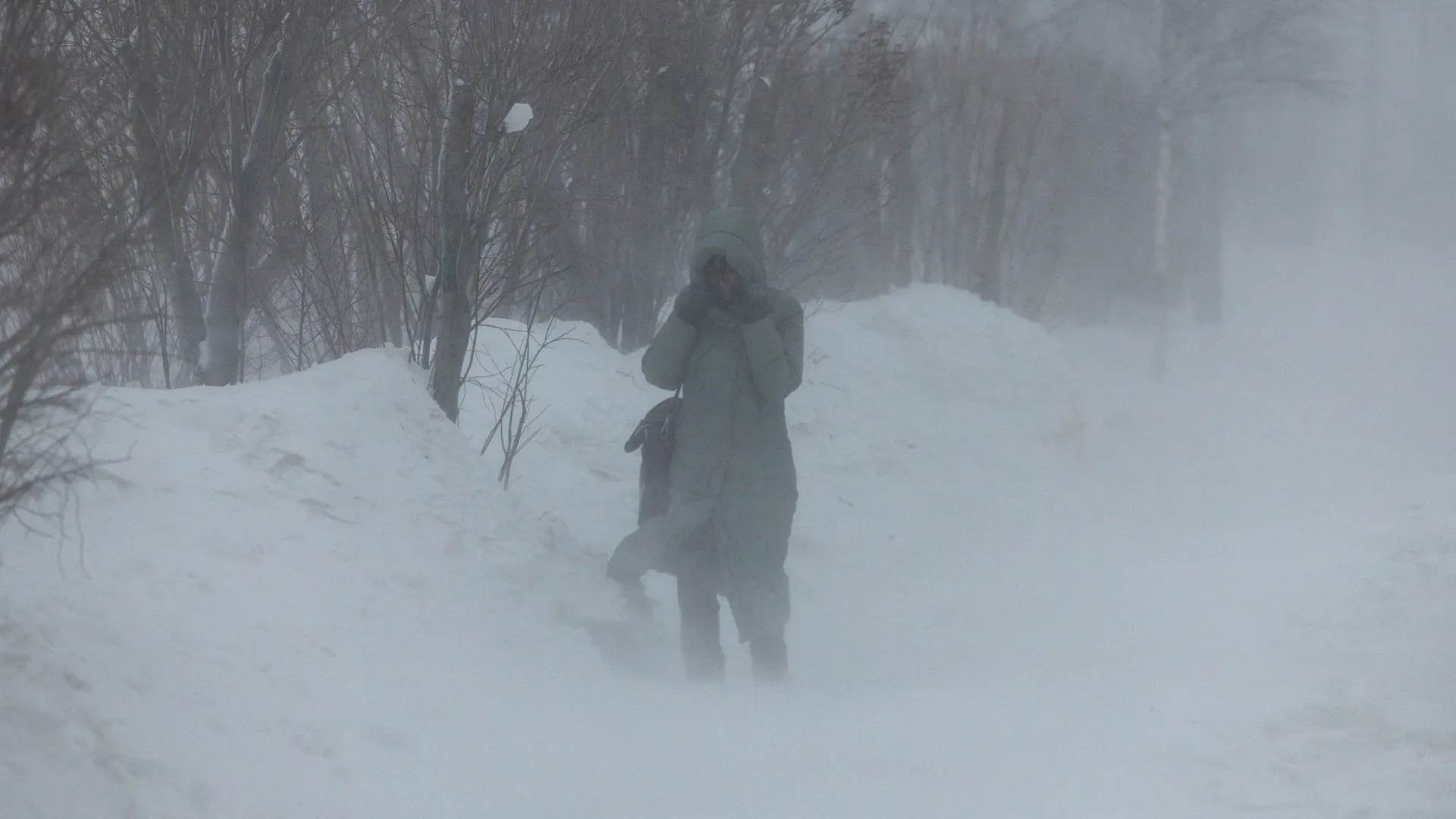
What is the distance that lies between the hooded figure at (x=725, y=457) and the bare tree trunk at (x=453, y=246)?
3.86ft

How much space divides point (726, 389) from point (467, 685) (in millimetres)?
1485

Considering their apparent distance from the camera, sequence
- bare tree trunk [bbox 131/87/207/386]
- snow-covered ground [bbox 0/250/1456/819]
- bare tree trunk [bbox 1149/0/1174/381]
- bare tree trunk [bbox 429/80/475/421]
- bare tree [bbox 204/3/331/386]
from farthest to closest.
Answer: bare tree trunk [bbox 1149/0/1174/381] → bare tree [bbox 204/3/331/386] → bare tree trunk [bbox 429/80/475/421] → bare tree trunk [bbox 131/87/207/386] → snow-covered ground [bbox 0/250/1456/819]

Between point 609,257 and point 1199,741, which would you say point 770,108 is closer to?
point 609,257

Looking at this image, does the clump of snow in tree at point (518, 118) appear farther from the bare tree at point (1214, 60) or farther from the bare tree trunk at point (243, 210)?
the bare tree at point (1214, 60)

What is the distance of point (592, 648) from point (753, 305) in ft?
4.44

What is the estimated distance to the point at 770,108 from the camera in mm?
10023

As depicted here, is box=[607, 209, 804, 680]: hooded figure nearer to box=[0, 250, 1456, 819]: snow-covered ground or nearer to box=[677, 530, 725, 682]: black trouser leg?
box=[677, 530, 725, 682]: black trouser leg

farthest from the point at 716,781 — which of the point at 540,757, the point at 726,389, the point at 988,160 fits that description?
the point at 988,160

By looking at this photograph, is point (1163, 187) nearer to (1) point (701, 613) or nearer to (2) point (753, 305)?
(2) point (753, 305)

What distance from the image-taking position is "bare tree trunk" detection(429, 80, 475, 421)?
5410mm

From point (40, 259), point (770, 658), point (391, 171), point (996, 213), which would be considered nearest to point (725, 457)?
point (770, 658)

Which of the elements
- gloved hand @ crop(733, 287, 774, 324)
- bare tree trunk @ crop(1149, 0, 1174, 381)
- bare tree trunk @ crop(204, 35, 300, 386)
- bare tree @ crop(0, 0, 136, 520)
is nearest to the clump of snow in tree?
bare tree trunk @ crop(204, 35, 300, 386)

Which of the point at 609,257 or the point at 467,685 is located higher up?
the point at 609,257

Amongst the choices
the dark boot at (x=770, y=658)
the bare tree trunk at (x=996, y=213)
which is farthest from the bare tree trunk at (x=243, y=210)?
the bare tree trunk at (x=996, y=213)
